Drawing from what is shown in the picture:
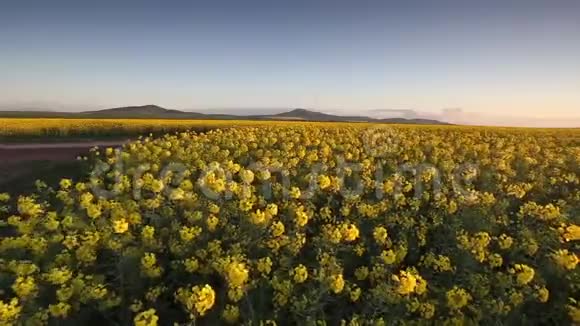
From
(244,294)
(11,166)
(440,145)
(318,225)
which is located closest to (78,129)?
(11,166)

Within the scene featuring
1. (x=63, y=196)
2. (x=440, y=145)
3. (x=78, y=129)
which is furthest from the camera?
(x=78, y=129)

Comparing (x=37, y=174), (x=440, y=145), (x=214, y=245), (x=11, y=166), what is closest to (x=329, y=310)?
(x=214, y=245)

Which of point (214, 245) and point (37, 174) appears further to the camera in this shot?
Answer: point (37, 174)

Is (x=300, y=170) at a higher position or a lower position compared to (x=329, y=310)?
higher

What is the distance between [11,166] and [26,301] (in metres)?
18.2

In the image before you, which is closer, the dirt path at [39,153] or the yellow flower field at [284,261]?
the yellow flower field at [284,261]

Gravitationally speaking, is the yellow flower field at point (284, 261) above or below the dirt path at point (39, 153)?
above

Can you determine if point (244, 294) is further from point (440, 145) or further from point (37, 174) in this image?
point (37, 174)

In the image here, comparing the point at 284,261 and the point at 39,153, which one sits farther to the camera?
the point at 39,153

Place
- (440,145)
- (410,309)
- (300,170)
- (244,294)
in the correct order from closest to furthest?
(410,309) < (244,294) < (300,170) < (440,145)

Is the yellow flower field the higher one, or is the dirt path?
the yellow flower field

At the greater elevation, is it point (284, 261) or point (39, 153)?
point (284, 261)

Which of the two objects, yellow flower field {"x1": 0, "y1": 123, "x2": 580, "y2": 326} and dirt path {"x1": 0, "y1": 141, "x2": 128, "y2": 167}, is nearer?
yellow flower field {"x1": 0, "y1": 123, "x2": 580, "y2": 326}

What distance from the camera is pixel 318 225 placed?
8.98 meters
